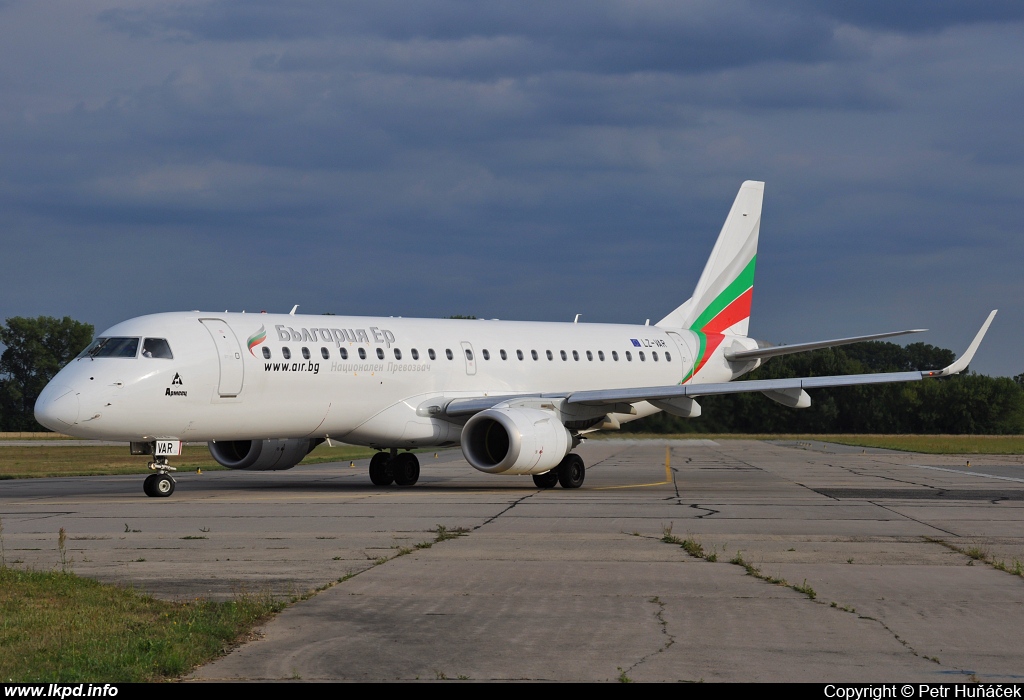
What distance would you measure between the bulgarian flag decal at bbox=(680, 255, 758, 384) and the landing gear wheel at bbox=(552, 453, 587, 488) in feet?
28.2

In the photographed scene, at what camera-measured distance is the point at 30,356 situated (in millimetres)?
99438

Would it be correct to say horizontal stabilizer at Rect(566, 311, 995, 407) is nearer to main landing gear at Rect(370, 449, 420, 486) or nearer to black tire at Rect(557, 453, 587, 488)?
black tire at Rect(557, 453, 587, 488)

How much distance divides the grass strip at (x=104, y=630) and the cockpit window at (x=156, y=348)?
1101 cm

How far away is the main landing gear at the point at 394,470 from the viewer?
88.6 ft

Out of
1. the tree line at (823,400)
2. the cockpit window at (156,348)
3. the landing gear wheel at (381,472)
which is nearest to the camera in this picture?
the cockpit window at (156,348)

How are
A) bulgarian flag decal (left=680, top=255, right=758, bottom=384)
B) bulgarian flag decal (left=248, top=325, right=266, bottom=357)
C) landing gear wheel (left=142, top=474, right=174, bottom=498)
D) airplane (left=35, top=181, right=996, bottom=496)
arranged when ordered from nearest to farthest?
airplane (left=35, top=181, right=996, bottom=496) → landing gear wheel (left=142, top=474, right=174, bottom=498) → bulgarian flag decal (left=248, top=325, right=266, bottom=357) → bulgarian flag decal (left=680, top=255, right=758, bottom=384)

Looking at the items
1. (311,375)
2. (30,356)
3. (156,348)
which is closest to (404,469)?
(311,375)

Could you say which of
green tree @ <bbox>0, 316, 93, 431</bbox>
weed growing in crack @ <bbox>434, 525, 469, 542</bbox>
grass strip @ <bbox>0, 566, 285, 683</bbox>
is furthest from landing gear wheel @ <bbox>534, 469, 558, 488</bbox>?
green tree @ <bbox>0, 316, 93, 431</bbox>

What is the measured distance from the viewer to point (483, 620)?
8648mm

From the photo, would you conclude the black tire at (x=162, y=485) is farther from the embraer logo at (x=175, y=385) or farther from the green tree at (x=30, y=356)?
the green tree at (x=30, y=356)

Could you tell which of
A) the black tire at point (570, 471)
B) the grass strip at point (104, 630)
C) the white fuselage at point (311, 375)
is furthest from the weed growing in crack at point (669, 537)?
the white fuselage at point (311, 375)

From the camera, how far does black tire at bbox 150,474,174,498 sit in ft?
70.3

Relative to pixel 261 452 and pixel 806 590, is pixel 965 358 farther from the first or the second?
pixel 806 590

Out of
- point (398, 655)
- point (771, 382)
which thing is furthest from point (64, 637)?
point (771, 382)
